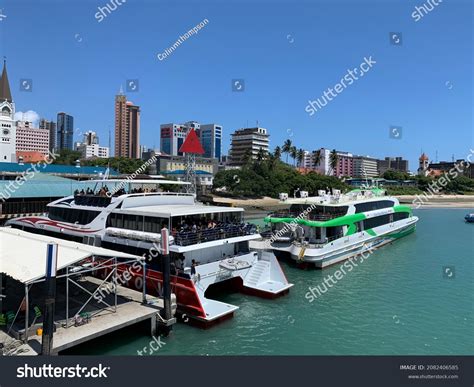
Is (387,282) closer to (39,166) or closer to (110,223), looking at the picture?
(110,223)

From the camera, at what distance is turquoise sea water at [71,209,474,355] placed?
1328 centimetres

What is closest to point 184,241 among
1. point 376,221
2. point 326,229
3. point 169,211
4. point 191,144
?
point 169,211

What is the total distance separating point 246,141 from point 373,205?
13573 cm

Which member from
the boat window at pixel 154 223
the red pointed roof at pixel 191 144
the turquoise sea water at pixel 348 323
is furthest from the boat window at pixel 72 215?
the red pointed roof at pixel 191 144

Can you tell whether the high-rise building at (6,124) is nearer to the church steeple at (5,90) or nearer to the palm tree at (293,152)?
the church steeple at (5,90)

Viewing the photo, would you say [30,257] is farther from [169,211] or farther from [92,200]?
[92,200]

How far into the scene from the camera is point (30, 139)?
17538cm

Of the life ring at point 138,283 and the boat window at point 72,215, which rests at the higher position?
the boat window at point 72,215

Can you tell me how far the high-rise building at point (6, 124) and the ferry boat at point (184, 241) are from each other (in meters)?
65.1

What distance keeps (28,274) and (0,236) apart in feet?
23.9

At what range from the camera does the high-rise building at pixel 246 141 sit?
164 metres

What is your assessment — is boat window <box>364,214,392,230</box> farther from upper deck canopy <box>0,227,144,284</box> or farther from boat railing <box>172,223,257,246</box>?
upper deck canopy <box>0,227,144,284</box>

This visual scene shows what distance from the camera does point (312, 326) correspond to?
1523 cm
